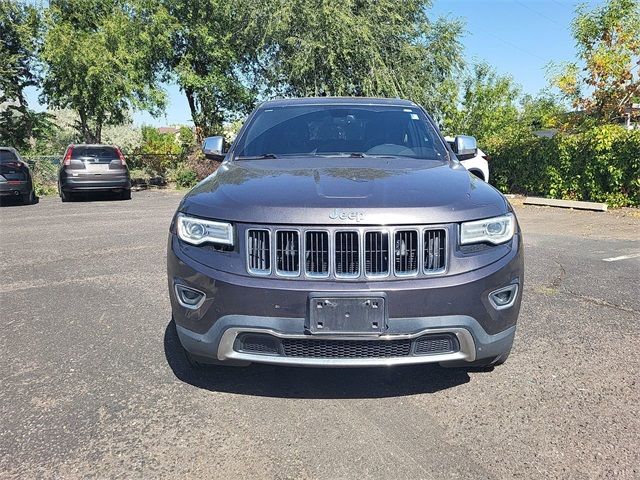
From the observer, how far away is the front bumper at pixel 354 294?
2.51m

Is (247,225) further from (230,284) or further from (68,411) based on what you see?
(68,411)

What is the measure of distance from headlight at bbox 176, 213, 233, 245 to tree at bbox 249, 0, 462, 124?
1587 centimetres

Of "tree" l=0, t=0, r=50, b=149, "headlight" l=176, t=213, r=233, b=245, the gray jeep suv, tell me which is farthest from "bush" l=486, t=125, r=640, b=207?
"tree" l=0, t=0, r=50, b=149

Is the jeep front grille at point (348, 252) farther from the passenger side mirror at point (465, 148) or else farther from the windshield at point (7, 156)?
the windshield at point (7, 156)

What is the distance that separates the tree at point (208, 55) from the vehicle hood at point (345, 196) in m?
18.3

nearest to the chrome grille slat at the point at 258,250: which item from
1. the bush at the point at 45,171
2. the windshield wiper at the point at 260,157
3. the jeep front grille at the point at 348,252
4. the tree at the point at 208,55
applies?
the jeep front grille at the point at 348,252

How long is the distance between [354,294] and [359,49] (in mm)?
16862

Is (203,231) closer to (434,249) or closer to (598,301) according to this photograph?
(434,249)

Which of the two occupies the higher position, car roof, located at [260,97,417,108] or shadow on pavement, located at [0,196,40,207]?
car roof, located at [260,97,417,108]

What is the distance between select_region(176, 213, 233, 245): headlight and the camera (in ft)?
8.72

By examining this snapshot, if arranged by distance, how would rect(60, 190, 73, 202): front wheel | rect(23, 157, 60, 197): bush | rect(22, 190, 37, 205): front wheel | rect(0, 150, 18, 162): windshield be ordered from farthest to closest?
1. rect(23, 157, 60, 197): bush
2. rect(60, 190, 73, 202): front wheel
3. rect(22, 190, 37, 205): front wheel
4. rect(0, 150, 18, 162): windshield

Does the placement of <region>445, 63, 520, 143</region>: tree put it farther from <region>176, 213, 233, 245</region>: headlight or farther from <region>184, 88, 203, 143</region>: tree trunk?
<region>176, 213, 233, 245</region>: headlight

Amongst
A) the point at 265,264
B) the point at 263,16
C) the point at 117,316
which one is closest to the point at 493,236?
the point at 265,264

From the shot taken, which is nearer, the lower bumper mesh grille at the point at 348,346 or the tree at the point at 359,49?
the lower bumper mesh grille at the point at 348,346
